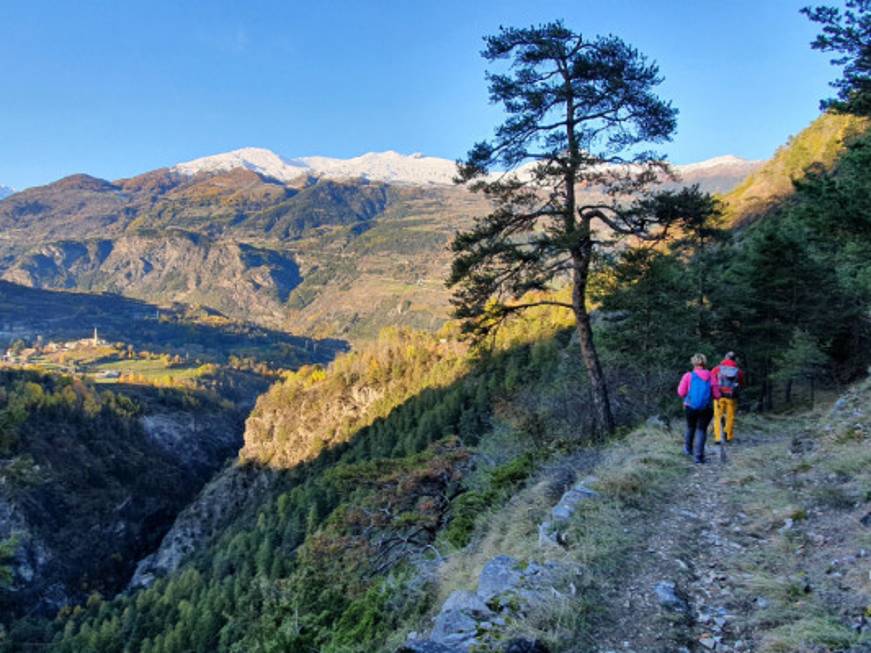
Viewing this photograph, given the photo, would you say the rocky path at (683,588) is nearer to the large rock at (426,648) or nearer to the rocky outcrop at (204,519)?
the large rock at (426,648)

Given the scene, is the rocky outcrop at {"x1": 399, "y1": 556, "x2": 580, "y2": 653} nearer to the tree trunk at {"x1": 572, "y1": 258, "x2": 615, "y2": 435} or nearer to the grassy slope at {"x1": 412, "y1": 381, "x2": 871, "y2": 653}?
the grassy slope at {"x1": 412, "y1": 381, "x2": 871, "y2": 653}

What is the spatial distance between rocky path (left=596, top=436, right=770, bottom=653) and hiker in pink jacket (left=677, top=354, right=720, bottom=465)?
248 centimetres

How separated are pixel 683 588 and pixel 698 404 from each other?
5.84m

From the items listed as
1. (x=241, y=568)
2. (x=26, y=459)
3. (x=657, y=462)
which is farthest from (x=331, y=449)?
(x=657, y=462)

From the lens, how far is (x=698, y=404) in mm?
10688

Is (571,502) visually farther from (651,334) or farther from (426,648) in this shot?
(651,334)

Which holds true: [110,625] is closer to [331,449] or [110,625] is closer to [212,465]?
[331,449]

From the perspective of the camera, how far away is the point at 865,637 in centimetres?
409

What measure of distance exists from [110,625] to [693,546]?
90.5m

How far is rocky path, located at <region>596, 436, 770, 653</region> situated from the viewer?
15.6 feet

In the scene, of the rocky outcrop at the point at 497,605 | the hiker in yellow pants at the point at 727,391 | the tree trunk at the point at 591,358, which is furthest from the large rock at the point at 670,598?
the tree trunk at the point at 591,358

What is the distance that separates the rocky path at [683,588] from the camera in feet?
15.6

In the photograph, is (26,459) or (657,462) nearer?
(657,462)

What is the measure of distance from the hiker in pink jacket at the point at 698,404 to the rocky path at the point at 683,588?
8.14 feet
